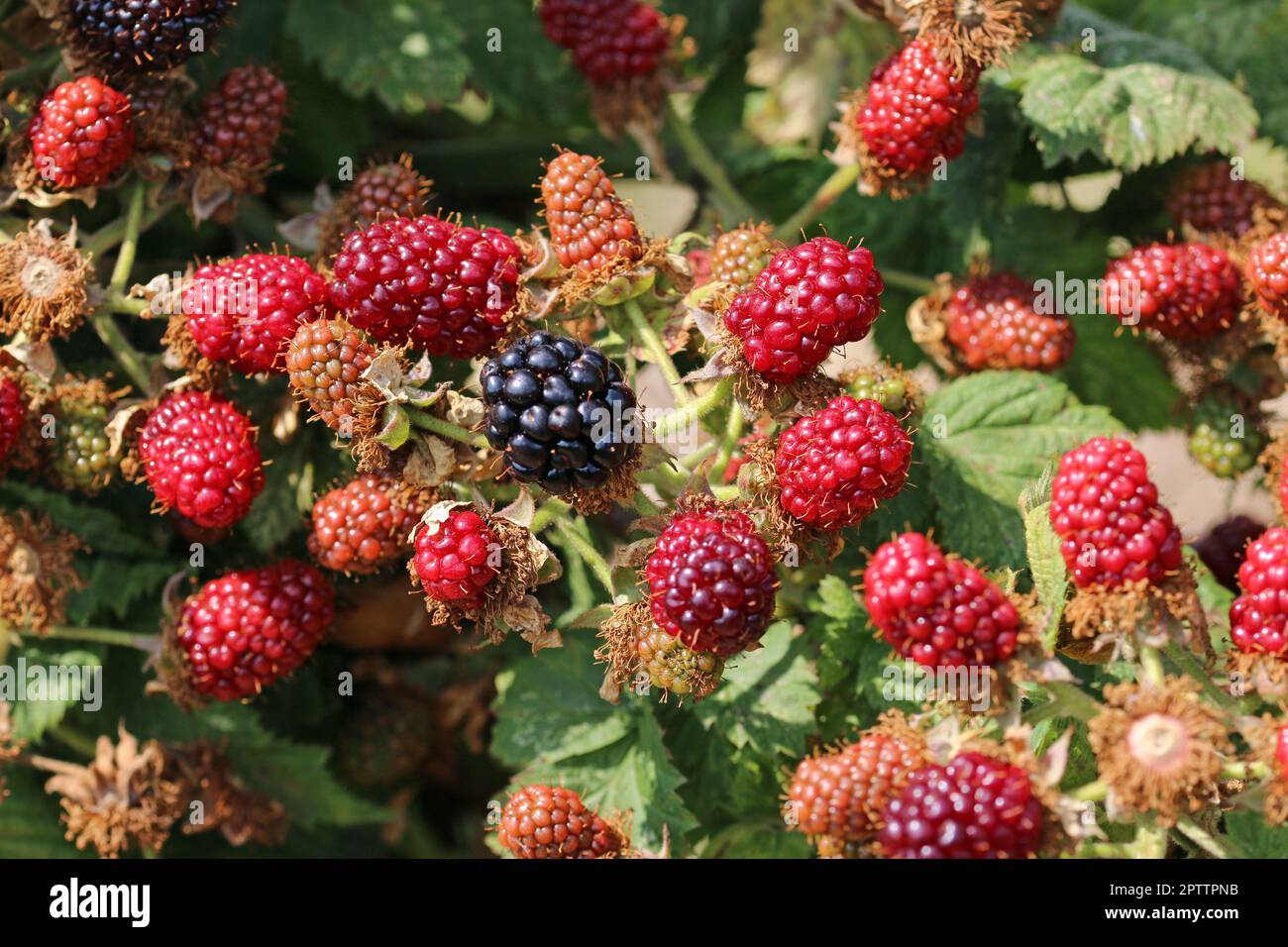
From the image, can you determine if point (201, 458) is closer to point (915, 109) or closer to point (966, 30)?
point (915, 109)

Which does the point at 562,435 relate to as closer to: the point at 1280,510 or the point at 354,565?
the point at 354,565

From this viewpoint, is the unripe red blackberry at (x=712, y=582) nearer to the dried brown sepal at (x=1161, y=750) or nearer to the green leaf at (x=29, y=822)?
the dried brown sepal at (x=1161, y=750)

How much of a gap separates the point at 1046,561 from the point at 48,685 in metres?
1.47

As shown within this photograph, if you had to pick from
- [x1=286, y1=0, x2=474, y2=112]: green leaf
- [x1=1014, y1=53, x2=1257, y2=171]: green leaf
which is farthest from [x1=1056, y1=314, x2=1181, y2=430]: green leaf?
[x1=286, y1=0, x2=474, y2=112]: green leaf

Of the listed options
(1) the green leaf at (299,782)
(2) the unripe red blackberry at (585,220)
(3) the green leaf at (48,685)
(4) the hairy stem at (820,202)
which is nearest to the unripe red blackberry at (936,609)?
(2) the unripe red blackberry at (585,220)

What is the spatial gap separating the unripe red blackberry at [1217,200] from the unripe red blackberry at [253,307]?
1365mm

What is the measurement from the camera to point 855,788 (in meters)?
1.33

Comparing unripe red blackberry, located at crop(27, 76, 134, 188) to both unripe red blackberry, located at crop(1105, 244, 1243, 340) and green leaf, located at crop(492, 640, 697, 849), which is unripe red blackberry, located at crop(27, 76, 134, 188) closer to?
green leaf, located at crop(492, 640, 697, 849)

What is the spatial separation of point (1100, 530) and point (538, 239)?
0.72m

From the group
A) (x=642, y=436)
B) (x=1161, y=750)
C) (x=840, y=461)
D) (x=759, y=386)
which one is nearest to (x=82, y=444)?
(x=642, y=436)

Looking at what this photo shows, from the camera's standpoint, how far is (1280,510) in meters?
1.62

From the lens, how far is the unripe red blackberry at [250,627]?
1663 millimetres

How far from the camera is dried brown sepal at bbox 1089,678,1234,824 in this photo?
1220mm
